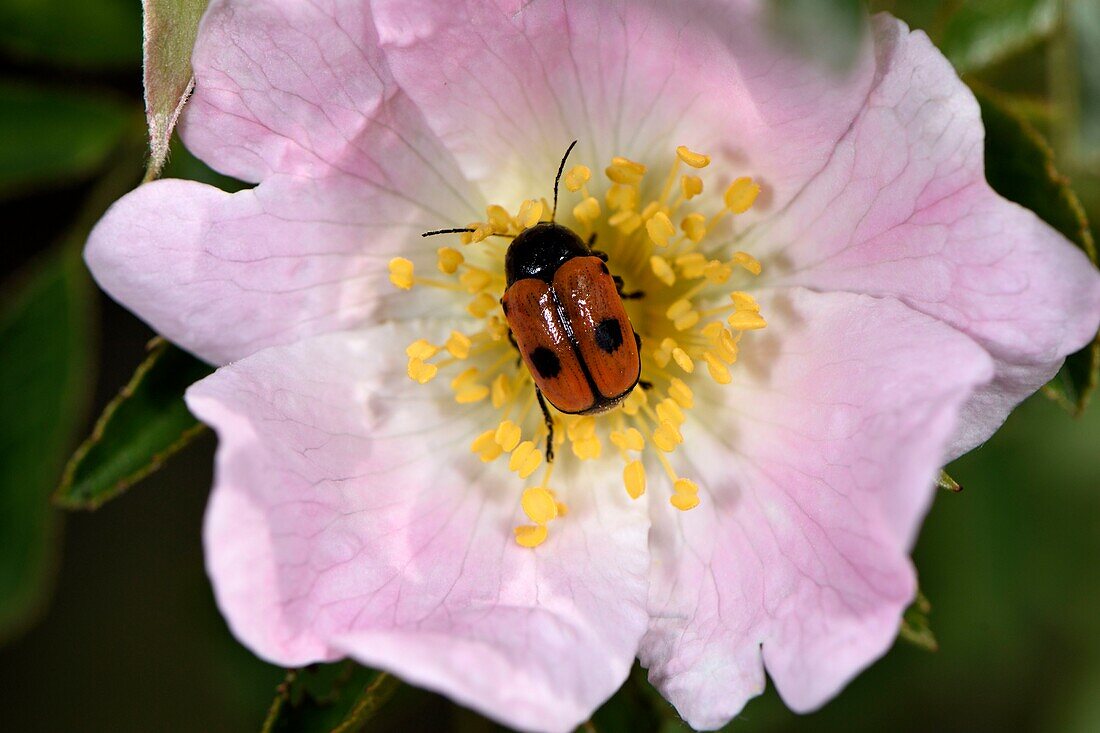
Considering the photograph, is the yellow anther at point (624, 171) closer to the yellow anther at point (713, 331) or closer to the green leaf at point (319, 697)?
the yellow anther at point (713, 331)

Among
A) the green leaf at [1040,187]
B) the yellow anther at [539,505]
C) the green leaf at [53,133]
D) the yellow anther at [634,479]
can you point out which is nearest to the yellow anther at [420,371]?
the yellow anther at [539,505]

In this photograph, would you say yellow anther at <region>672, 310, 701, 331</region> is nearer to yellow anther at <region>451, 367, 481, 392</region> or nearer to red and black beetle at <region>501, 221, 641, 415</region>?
red and black beetle at <region>501, 221, 641, 415</region>

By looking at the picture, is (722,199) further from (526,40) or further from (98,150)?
(98,150)

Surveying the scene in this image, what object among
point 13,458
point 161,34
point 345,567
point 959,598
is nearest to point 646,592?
point 345,567

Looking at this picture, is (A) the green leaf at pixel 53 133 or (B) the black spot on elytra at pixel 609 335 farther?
(A) the green leaf at pixel 53 133

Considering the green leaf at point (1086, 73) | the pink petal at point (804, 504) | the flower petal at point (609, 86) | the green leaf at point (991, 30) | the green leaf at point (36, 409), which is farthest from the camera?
the green leaf at point (36, 409)

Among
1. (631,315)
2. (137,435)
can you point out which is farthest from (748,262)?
(137,435)
